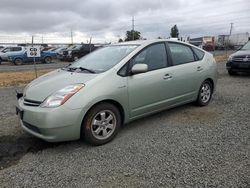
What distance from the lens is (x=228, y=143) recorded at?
12.9 feet

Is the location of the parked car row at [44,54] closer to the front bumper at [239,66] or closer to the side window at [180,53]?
the front bumper at [239,66]

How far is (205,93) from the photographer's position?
5906 millimetres

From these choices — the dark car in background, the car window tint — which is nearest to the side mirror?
the car window tint

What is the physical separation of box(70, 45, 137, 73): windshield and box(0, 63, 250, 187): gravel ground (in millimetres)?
1169

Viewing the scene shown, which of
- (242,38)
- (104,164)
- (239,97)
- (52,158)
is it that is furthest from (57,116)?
(242,38)

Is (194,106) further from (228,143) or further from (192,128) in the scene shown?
(228,143)

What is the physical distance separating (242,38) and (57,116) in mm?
56482

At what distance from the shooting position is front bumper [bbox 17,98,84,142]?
3.57 meters

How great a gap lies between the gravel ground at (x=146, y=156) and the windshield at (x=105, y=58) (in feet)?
3.84

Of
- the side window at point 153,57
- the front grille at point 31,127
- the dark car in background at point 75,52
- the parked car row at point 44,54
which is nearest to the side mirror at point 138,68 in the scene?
the side window at point 153,57

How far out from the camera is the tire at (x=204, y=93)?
5772 mm

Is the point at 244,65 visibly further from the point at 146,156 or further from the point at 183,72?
the point at 146,156

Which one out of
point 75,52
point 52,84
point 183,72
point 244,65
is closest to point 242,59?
point 244,65

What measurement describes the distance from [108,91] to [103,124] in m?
0.51
